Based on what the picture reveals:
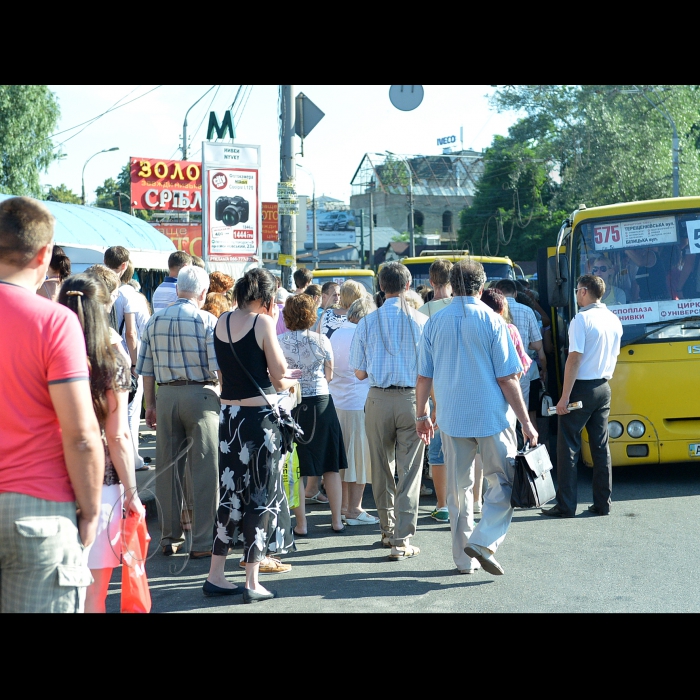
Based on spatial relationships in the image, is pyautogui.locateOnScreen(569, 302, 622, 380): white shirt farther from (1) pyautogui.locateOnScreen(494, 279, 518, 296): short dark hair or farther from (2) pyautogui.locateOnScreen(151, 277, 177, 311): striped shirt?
(2) pyautogui.locateOnScreen(151, 277, 177, 311): striped shirt

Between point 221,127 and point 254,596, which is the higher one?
point 221,127

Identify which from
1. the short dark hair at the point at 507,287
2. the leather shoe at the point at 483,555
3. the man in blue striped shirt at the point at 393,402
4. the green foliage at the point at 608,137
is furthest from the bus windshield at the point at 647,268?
the green foliage at the point at 608,137

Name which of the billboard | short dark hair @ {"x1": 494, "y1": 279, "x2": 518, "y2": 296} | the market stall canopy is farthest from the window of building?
short dark hair @ {"x1": 494, "y1": 279, "x2": 518, "y2": 296}

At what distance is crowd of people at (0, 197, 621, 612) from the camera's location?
9.41 ft

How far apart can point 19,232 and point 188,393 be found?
11.0 feet

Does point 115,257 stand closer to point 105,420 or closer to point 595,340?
point 105,420

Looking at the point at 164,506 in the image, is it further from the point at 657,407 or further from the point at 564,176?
the point at 564,176

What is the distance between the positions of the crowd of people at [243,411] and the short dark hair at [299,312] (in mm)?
16

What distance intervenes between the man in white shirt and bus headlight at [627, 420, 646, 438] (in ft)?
2.51

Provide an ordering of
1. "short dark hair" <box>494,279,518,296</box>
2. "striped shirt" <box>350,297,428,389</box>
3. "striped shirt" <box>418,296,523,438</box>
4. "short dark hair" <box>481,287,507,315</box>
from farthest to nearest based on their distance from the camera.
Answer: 1. "short dark hair" <box>494,279,518,296</box>
2. "short dark hair" <box>481,287,507,315</box>
3. "striped shirt" <box>350,297,428,389</box>
4. "striped shirt" <box>418,296,523,438</box>

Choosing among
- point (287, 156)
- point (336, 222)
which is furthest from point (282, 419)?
point (336, 222)

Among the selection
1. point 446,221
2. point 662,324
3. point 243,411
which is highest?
point 446,221

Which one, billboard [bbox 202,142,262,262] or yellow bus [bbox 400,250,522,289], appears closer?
billboard [bbox 202,142,262,262]

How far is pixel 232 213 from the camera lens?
12367mm
